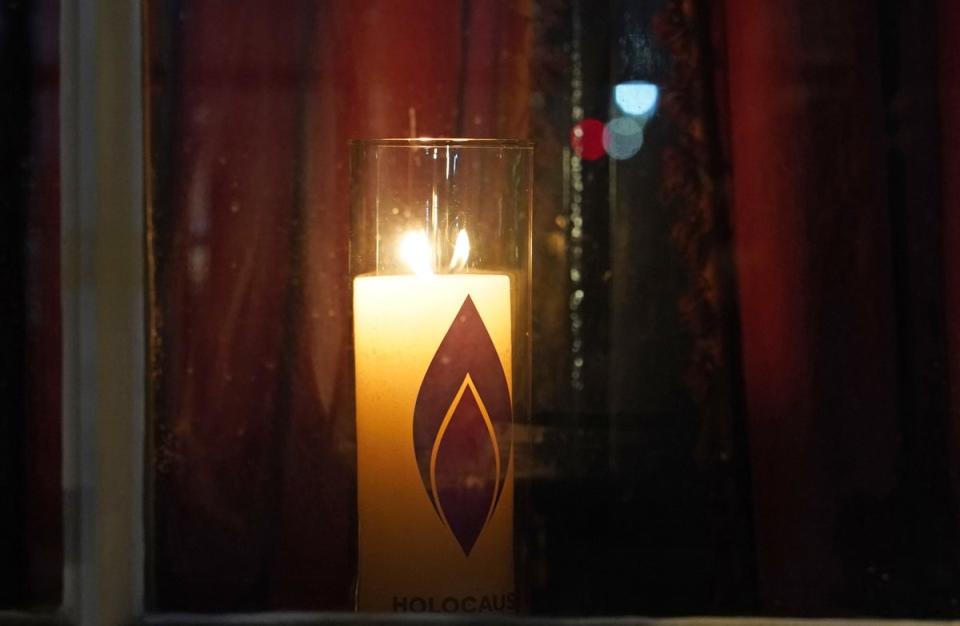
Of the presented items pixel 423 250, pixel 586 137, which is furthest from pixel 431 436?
pixel 586 137

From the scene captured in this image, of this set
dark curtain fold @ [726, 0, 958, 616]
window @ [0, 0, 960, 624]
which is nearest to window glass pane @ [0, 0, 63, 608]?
window @ [0, 0, 960, 624]

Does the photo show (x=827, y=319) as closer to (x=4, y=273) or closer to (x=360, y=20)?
(x=360, y=20)

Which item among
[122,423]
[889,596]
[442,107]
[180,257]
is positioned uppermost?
[442,107]

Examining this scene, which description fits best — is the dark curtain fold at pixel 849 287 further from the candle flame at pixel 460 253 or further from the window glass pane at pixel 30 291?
the window glass pane at pixel 30 291

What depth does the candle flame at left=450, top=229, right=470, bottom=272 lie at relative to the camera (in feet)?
2.30

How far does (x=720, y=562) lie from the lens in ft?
2.42

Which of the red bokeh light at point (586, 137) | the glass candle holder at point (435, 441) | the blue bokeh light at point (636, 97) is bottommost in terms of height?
the glass candle holder at point (435, 441)

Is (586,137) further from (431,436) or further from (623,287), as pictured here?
(431,436)

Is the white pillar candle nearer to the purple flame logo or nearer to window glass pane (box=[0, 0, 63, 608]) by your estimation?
the purple flame logo

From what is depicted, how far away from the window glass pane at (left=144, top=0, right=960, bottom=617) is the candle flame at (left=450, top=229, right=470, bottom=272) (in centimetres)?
6

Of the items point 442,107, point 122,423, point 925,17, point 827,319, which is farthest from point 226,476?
point 925,17

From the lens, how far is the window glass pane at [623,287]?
720 millimetres

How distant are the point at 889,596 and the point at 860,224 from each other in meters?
0.25

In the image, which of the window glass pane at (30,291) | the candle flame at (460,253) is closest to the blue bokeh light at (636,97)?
the candle flame at (460,253)
